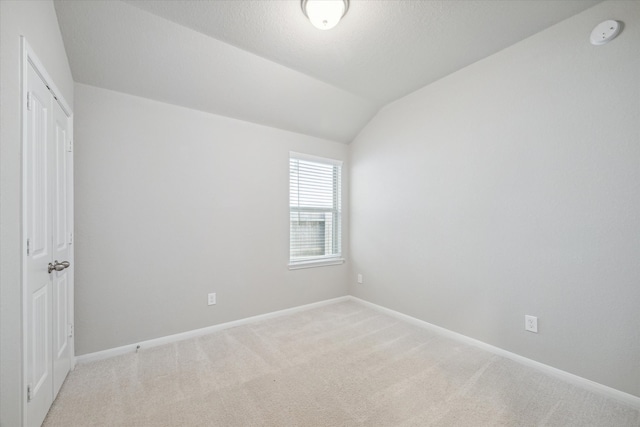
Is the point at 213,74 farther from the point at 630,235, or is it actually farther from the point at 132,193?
the point at 630,235

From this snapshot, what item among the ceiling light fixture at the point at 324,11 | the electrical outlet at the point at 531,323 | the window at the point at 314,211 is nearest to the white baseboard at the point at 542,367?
the electrical outlet at the point at 531,323

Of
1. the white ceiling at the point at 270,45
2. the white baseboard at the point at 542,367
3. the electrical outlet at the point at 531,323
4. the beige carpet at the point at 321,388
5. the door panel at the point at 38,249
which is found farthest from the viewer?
the electrical outlet at the point at 531,323

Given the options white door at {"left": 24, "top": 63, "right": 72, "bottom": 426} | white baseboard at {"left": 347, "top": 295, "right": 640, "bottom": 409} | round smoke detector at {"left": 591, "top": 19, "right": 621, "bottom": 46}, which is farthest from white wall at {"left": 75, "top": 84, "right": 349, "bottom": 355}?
round smoke detector at {"left": 591, "top": 19, "right": 621, "bottom": 46}

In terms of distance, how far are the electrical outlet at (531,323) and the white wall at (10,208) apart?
10.8 ft

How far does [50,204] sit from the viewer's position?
5.75 ft

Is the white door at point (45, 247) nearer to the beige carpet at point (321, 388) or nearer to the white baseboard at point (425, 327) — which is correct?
the beige carpet at point (321, 388)

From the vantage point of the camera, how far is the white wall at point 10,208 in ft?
3.84

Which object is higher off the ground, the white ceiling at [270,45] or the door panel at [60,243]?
the white ceiling at [270,45]

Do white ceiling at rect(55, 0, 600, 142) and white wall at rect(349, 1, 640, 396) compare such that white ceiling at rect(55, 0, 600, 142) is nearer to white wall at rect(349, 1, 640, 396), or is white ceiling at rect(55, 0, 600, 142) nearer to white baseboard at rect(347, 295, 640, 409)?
white wall at rect(349, 1, 640, 396)

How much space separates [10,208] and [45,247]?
55cm

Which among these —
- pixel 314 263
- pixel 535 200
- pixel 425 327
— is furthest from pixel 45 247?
pixel 535 200

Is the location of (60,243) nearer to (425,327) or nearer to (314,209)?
(314,209)

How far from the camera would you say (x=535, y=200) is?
224 cm

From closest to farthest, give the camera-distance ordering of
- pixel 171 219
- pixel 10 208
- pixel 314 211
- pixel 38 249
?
pixel 10 208, pixel 38 249, pixel 171 219, pixel 314 211
